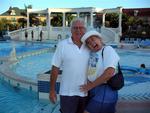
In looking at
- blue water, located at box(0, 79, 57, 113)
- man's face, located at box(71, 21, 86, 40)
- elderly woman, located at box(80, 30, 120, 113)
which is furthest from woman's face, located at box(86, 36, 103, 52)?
blue water, located at box(0, 79, 57, 113)

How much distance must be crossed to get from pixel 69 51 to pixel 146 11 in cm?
4236

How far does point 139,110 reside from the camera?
3086 mm

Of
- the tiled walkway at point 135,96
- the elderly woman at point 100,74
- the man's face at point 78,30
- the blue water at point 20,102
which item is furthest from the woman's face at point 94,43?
the blue water at point 20,102

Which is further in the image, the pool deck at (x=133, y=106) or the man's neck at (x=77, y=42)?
the pool deck at (x=133, y=106)

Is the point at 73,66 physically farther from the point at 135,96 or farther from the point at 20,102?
the point at 20,102

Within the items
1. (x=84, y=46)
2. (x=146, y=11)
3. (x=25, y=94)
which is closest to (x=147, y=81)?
(x=25, y=94)

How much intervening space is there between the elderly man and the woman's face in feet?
0.32

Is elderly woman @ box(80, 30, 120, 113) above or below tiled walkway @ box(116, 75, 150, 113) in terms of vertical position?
above

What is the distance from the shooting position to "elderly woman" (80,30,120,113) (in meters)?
2.46

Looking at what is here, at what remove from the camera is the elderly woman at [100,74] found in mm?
2461

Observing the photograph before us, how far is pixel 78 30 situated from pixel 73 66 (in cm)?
29

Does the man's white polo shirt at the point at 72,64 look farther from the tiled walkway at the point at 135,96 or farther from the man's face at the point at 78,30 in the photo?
the tiled walkway at the point at 135,96

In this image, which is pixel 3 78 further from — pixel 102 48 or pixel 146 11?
pixel 146 11

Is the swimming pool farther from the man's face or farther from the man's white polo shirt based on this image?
the man's face
